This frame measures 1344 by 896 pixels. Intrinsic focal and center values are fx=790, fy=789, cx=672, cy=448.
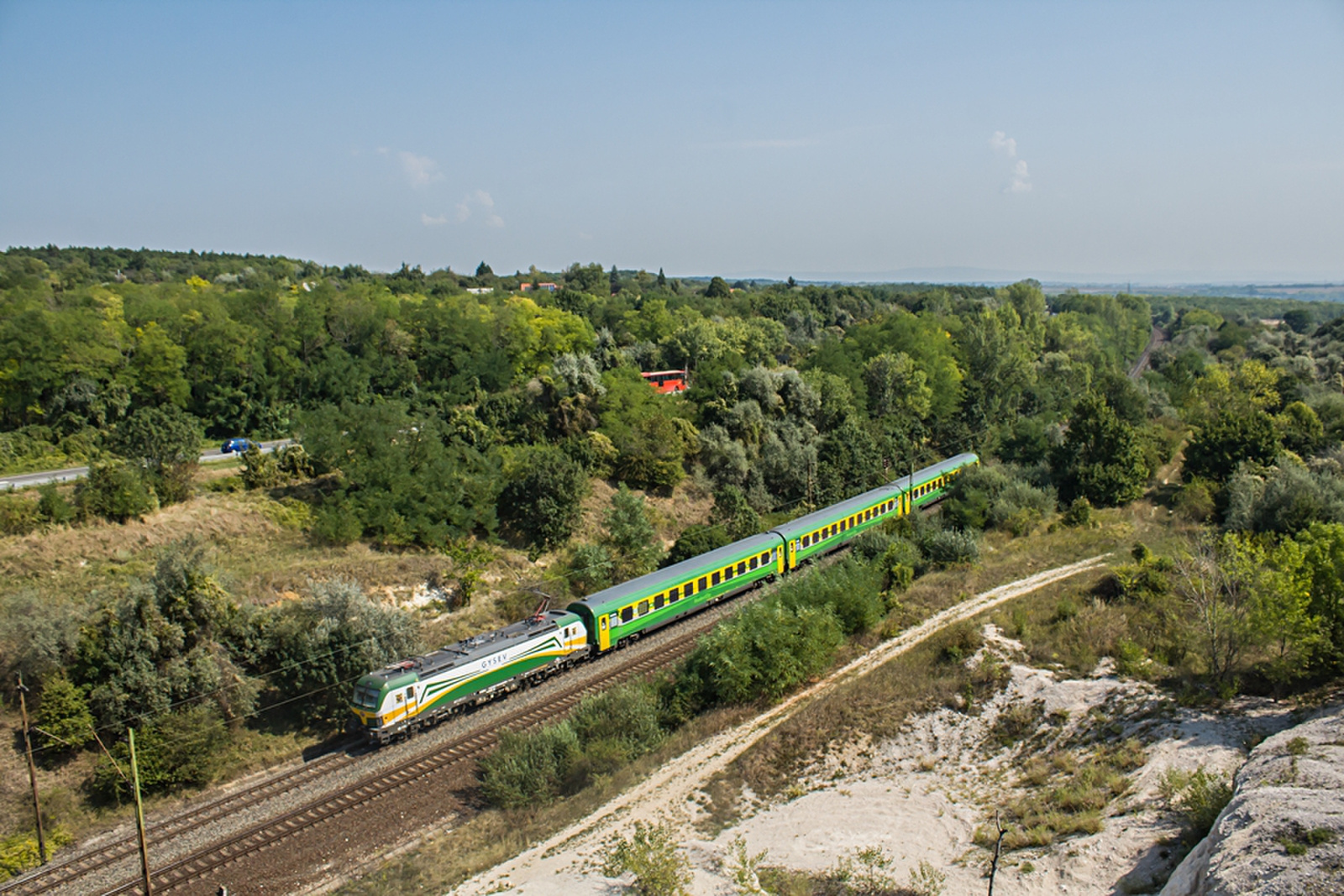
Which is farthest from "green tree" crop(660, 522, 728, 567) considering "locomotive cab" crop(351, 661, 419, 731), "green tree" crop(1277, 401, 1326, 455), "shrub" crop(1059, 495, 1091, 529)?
"green tree" crop(1277, 401, 1326, 455)

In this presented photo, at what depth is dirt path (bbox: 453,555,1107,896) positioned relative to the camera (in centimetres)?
1531

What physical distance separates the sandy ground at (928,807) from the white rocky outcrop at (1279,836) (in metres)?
1.71

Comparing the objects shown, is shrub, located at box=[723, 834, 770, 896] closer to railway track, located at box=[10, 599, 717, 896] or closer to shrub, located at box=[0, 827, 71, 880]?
railway track, located at box=[10, 599, 717, 896]

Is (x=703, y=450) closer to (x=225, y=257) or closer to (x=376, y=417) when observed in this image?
(x=376, y=417)

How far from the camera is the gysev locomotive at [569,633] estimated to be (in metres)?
22.0

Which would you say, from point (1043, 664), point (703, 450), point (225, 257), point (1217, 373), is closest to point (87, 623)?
point (1043, 664)

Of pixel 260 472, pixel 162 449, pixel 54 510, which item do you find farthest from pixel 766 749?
pixel 162 449

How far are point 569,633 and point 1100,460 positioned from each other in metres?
34.5

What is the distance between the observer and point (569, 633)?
84.1ft

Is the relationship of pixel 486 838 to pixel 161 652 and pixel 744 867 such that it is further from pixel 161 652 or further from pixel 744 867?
pixel 161 652

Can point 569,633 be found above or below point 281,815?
above

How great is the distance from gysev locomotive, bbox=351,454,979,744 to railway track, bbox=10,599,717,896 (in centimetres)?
107

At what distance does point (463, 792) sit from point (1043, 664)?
16035 millimetres

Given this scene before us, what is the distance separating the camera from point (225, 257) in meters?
129
